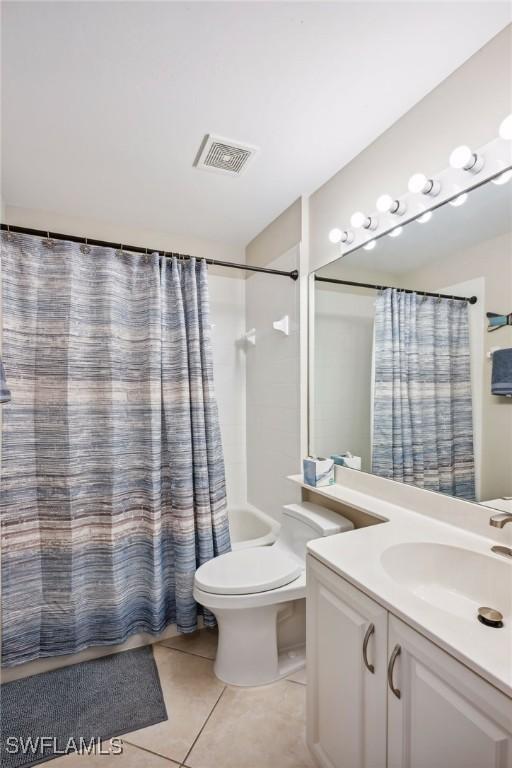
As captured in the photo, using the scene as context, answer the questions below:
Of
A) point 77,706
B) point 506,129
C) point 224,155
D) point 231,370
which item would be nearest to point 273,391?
point 231,370

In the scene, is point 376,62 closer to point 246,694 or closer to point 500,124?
point 500,124

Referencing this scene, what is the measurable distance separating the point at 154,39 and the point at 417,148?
102 cm

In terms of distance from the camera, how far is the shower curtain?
1.77m

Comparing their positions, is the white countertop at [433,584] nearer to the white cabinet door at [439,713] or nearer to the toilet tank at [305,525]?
the white cabinet door at [439,713]

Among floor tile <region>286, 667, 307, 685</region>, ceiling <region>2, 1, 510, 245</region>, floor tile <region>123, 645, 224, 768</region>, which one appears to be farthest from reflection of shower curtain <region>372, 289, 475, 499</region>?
floor tile <region>123, 645, 224, 768</region>

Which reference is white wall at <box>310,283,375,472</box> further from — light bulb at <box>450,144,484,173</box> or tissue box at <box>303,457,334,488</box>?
light bulb at <box>450,144,484,173</box>

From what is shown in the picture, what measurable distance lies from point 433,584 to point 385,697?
36cm

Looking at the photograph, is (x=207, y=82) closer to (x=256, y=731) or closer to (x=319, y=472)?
(x=319, y=472)

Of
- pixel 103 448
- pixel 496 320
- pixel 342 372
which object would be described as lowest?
pixel 103 448

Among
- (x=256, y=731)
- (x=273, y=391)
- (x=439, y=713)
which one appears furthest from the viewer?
(x=273, y=391)

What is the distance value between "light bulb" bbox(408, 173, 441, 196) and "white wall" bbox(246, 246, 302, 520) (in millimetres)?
898

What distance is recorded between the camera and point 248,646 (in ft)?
5.52

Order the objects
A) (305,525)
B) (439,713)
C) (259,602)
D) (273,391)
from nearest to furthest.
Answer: (439,713) < (259,602) < (305,525) < (273,391)

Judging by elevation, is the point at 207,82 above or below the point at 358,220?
above
